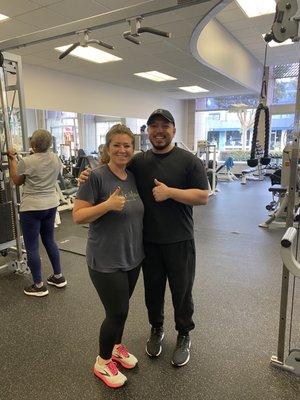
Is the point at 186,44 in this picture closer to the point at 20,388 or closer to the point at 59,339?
the point at 59,339

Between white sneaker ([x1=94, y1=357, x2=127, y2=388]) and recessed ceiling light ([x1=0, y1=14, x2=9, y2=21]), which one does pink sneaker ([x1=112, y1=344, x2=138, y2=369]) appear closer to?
white sneaker ([x1=94, y1=357, x2=127, y2=388])

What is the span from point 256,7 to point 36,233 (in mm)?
5032

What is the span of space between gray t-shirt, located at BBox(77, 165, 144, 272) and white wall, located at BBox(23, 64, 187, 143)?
223 inches

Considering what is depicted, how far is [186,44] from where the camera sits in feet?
16.5

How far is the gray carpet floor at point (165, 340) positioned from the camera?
1.74m

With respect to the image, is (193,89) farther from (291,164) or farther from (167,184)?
(167,184)

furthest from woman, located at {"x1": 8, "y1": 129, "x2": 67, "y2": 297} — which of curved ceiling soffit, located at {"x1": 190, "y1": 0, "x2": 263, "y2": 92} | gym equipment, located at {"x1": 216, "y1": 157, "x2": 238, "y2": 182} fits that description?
gym equipment, located at {"x1": 216, "y1": 157, "x2": 238, "y2": 182}

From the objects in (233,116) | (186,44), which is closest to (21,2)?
(186,44)

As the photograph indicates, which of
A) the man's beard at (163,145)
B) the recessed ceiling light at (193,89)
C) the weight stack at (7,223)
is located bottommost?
the weight stack at (7,223)

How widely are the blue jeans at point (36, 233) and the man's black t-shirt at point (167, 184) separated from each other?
1.32 m

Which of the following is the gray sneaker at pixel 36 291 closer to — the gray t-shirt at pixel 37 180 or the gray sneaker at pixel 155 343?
the gray t-shirt at pixel 37 180

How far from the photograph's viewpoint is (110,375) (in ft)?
5.75

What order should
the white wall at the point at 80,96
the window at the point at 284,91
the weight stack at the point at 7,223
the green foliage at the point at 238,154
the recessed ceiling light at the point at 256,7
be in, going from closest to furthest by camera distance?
the weight stack at the point at 7,223 → the recessed ceiling light at the point at 256,7 → the white wall at the point at 80,96 → the window at the point at 284,91 → the green foliage at the point at 238,154

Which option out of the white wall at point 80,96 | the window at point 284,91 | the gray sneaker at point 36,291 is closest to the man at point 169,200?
the gray sneaker at point 36,291
